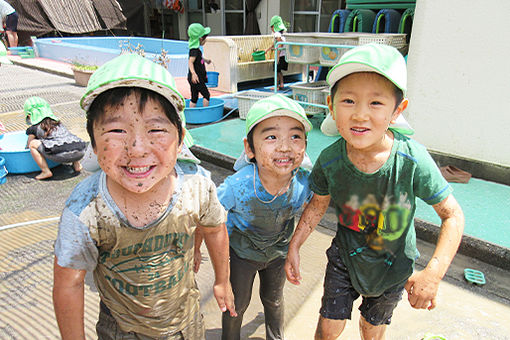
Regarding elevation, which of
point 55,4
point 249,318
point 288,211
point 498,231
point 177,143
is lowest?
point 249,318

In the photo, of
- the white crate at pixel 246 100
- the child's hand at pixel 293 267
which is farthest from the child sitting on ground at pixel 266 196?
the white crate at pixel 246 100

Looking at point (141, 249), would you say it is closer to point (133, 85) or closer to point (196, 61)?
point (133, 85)

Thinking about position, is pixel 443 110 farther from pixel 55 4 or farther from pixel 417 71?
pixel 55 4

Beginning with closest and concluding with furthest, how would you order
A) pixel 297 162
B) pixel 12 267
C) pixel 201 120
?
pixel 297 162, pixel 12 267, pixel 201 120

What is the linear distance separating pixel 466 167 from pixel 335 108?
3.35 m

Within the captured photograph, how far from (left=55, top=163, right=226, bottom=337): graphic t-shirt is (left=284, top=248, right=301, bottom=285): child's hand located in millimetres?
493

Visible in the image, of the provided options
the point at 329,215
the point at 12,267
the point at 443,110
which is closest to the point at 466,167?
the point at 443,110

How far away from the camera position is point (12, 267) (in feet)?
9.34

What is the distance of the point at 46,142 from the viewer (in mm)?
4469

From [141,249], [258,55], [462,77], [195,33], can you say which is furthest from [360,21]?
[141,249]

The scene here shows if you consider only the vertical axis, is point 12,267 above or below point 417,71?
below

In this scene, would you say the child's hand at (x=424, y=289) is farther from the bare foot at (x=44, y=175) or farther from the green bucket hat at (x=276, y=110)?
the bare foot at (x=44, y=175)

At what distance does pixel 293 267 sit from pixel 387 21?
19.4 feet

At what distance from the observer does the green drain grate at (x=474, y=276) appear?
266 centimetres
